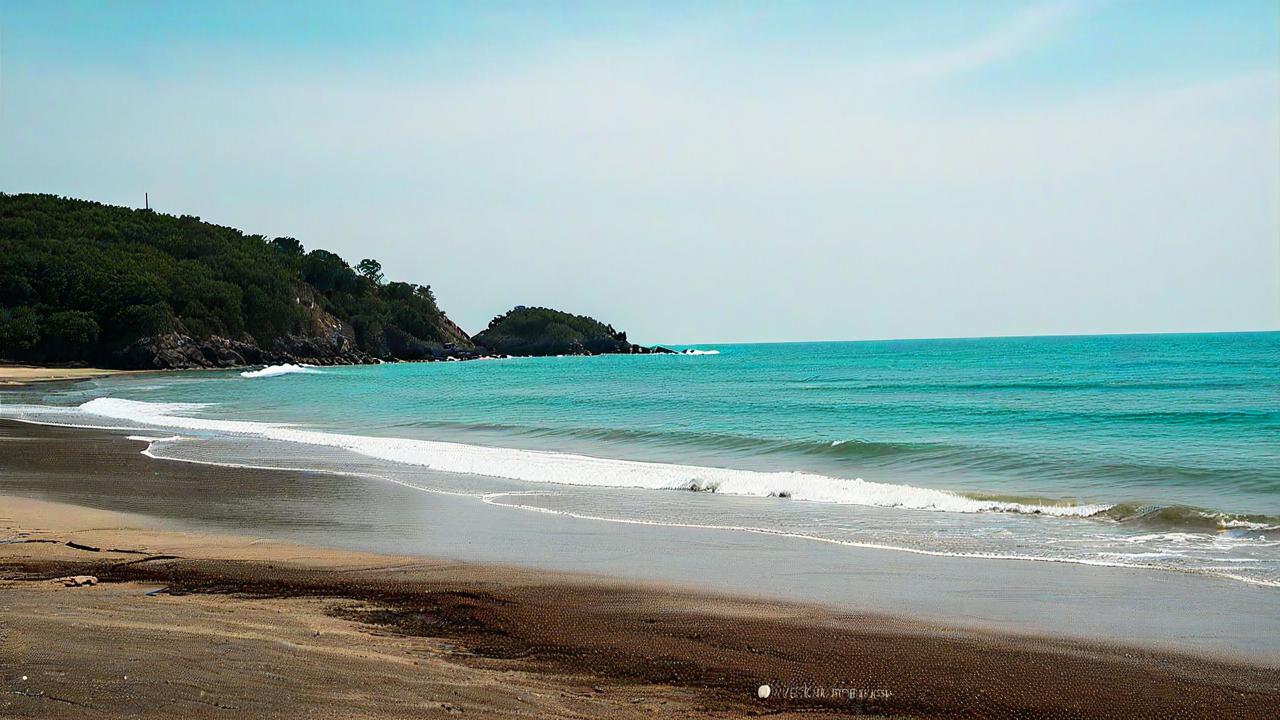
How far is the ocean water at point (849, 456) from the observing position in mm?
12000

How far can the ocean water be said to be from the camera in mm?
12000

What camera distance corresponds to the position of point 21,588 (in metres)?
7.70

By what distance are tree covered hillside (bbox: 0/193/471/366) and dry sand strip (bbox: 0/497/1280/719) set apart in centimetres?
9303

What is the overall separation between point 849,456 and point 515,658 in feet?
51.3

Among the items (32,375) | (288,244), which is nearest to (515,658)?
(32,375)

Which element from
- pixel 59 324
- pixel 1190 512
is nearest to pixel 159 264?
pixel 59 324

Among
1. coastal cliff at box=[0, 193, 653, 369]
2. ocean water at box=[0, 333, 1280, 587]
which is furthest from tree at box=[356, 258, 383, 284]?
ocean water at box=[0, 333, 1280, 587]

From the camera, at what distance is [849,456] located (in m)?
20.9

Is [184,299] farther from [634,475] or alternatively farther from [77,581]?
[77,581]

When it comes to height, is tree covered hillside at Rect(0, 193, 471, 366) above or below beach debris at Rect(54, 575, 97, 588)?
above

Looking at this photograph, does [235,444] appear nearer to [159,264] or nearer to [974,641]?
[974,641]

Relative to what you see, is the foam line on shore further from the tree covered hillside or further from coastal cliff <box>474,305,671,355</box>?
coastal cliff <box>474,305,671,355</box>

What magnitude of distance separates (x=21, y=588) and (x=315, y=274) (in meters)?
137

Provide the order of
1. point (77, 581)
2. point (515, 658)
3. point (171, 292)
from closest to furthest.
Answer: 1. point (515, 658)
2. point (77, 581)
3. point (171, 292)
